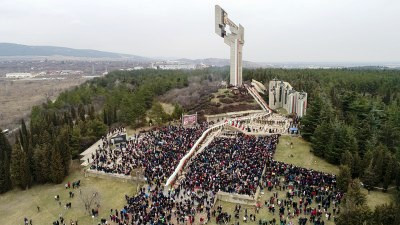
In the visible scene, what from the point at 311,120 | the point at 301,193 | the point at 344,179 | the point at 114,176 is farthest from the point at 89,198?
the point at 311,120

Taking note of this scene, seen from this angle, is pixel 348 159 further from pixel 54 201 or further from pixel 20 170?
pixel 20 170

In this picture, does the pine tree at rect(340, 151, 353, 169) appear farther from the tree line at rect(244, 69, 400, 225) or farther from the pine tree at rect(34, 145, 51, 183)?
the pine tree at rect(34, 145, 51, 183)

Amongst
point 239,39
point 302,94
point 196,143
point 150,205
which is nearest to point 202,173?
point 150,205

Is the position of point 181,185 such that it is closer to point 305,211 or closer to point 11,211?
point 305,211

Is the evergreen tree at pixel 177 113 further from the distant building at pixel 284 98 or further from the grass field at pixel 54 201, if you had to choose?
the grass field at pixel 54 201

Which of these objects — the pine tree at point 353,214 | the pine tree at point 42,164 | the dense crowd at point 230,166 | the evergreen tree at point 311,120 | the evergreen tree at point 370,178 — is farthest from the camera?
the evergreen tree at point 311,120

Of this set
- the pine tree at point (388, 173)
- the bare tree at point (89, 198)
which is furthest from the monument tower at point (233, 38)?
the bare tree at point (89, 198)
